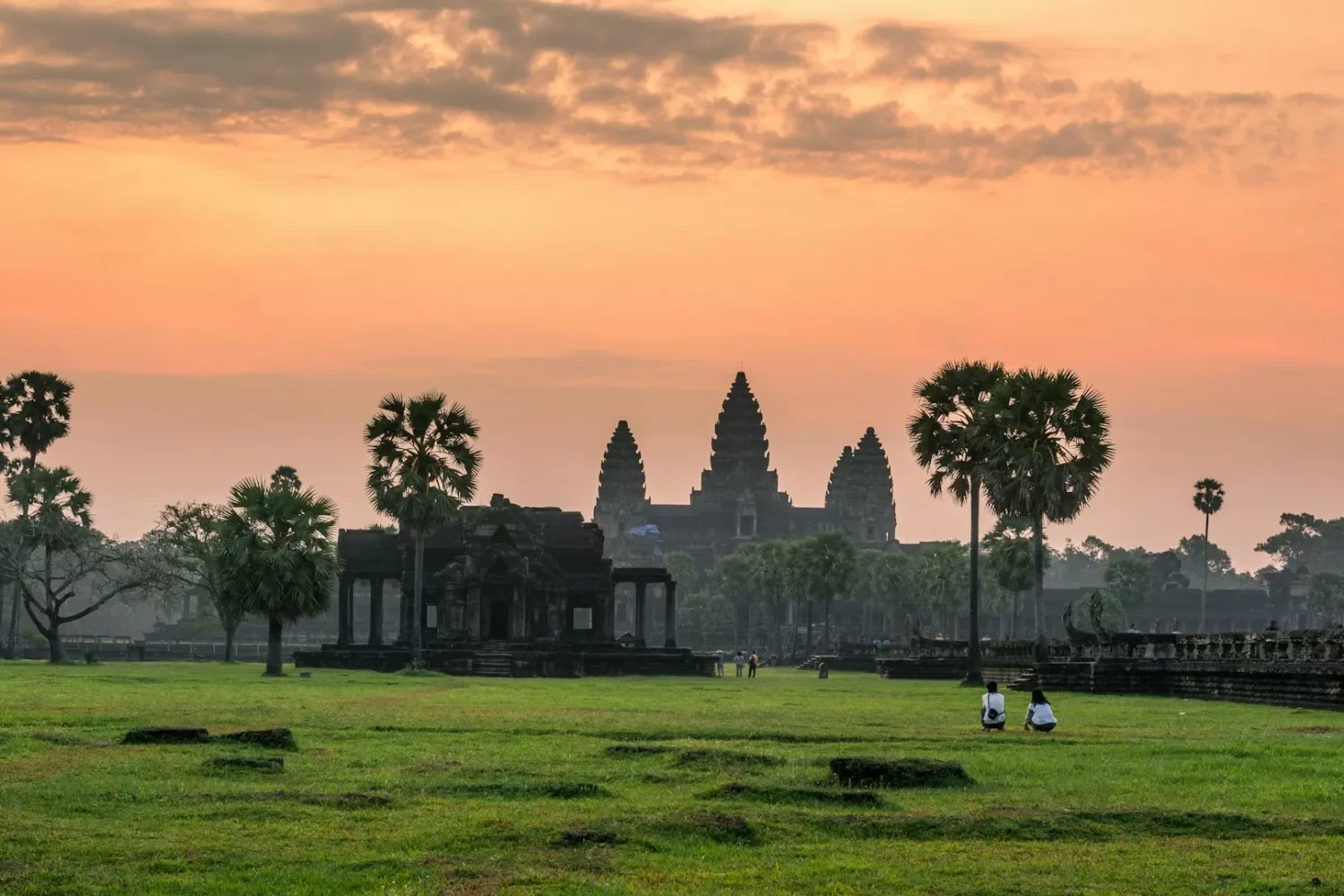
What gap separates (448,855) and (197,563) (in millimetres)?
86128

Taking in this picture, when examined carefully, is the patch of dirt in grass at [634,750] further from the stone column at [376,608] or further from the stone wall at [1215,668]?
the stone column at [376,608]

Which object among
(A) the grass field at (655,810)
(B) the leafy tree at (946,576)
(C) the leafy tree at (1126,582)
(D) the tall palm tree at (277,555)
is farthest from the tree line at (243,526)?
(C) the leafy tree at (1126,582)

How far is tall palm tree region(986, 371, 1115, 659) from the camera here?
2788 inches

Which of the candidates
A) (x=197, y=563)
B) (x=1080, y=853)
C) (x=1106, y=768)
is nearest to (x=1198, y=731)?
(x=1106, y=768)

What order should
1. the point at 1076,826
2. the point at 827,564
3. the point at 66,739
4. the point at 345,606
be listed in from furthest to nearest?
the point at 827,564 → the point at 345,606 → the point at 66,739 → the point at 1076,826

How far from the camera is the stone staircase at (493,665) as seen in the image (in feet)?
263

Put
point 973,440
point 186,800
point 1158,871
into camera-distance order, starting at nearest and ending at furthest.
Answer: point 1158,871
point 186,800
point 973,440

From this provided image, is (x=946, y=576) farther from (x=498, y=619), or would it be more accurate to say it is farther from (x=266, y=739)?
(x=266, y=739)

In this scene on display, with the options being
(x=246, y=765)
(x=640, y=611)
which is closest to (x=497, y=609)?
(x=640, y=611)

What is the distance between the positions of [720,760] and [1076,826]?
27.0 ft

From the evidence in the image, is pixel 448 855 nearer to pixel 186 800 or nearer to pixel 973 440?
pixel 186 800

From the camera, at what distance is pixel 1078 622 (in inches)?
7525

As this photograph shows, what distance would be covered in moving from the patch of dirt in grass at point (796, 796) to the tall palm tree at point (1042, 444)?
46997mm

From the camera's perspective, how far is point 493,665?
81250 mm
